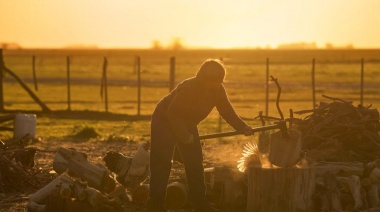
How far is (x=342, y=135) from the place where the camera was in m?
13.7

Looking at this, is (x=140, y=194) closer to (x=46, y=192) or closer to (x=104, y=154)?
(x=46, y=192)

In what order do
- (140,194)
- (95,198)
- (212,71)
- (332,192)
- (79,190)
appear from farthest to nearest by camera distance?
(140,194) → (332,192) → (79,190) → (95,198) → (212,71)

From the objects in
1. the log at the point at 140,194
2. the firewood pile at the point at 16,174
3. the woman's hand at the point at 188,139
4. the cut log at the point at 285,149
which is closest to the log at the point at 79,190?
the log at the point at 140,194

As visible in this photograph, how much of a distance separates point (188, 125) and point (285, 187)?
1.43 meters

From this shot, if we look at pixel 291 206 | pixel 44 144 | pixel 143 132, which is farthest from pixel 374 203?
pixel 143 132

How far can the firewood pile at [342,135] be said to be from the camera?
1355 cm

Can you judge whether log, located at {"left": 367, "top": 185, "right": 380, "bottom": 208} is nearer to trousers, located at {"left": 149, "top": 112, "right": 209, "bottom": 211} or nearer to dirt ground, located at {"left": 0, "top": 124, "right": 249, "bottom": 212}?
dirt ground, located at {"left": 0, "top": 124, "right": 249, "bottom": 212}

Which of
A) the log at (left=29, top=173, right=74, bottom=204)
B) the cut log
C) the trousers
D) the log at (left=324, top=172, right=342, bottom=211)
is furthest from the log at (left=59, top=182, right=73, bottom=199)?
the log at (left=324, top=172, right=342, bottom=211)

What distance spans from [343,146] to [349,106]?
0.57m

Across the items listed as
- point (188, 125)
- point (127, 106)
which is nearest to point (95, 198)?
point (188, 125)

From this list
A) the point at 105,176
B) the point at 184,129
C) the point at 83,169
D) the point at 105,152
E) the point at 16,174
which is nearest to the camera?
the point at 184,129

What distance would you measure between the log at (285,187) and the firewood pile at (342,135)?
1.72 meters

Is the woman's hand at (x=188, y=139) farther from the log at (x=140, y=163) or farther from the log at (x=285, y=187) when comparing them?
the log at (x=140, y=163)

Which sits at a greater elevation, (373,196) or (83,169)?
(83,169)
